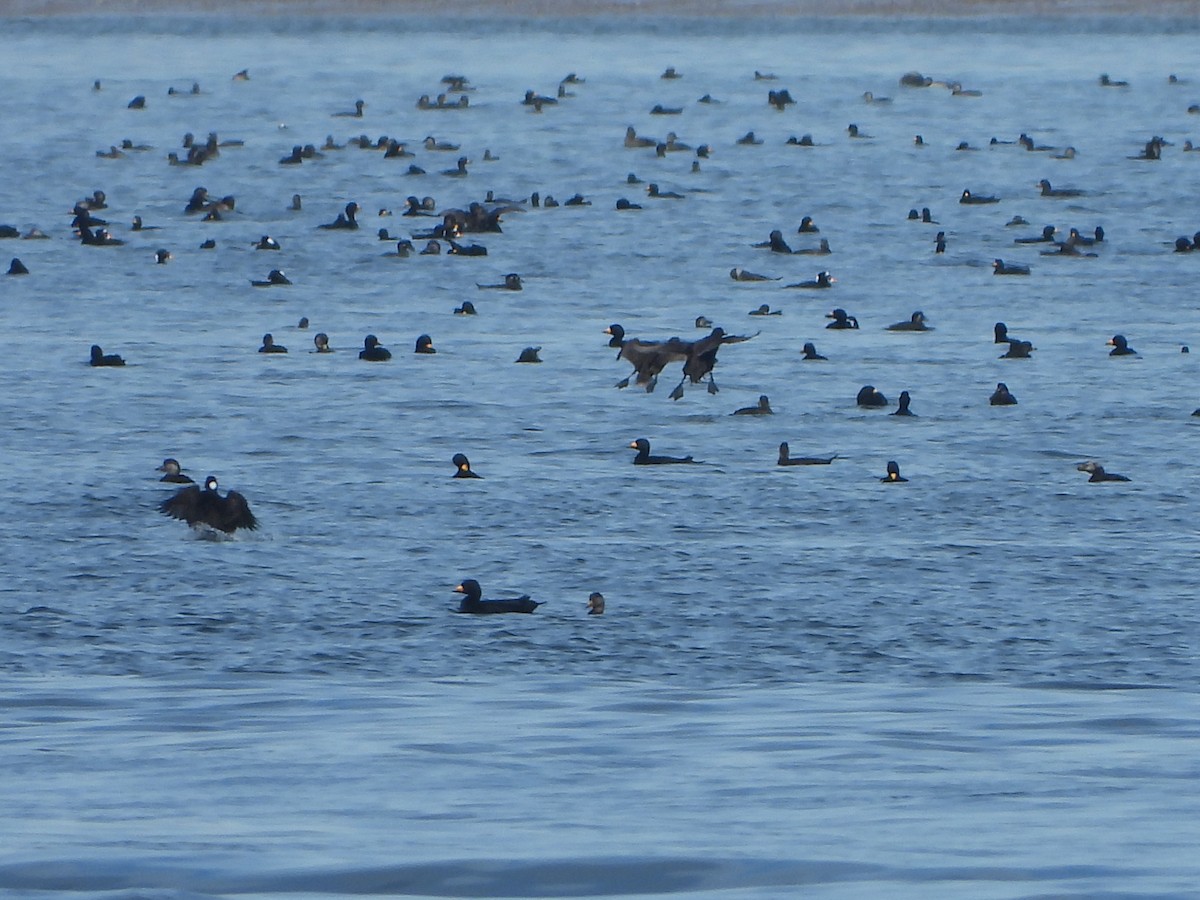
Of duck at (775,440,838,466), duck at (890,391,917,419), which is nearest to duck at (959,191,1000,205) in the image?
duck at (890,391,917,419)

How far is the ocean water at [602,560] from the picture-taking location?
409 inches

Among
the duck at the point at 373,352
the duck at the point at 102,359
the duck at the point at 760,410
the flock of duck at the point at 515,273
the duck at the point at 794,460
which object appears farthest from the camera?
the duck at the point at 373,352

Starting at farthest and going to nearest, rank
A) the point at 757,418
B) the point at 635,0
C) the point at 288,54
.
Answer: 1. the point at 635,0
2. the point at 288,54
3. the point at 757,418

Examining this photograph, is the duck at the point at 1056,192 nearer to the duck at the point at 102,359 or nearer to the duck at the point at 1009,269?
the duck at the point at 1009,269

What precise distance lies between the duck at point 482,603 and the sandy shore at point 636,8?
85.8m

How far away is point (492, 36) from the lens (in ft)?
325

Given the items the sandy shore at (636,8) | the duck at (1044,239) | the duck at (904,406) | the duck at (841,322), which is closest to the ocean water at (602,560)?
the duck at (841,322)

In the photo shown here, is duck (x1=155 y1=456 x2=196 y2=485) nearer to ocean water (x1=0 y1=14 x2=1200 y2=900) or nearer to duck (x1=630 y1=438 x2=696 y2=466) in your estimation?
ocean water (x1=0 y1=14 x2=1200 y2=900)

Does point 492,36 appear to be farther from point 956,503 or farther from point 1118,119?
point 956,503

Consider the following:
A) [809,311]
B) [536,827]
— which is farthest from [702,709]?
[809,311]

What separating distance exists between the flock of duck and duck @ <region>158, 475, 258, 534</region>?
11 mm

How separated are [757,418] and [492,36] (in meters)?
75.3

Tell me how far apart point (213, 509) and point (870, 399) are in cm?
923

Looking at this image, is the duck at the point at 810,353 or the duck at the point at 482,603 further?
the duck at the point at 810,353
